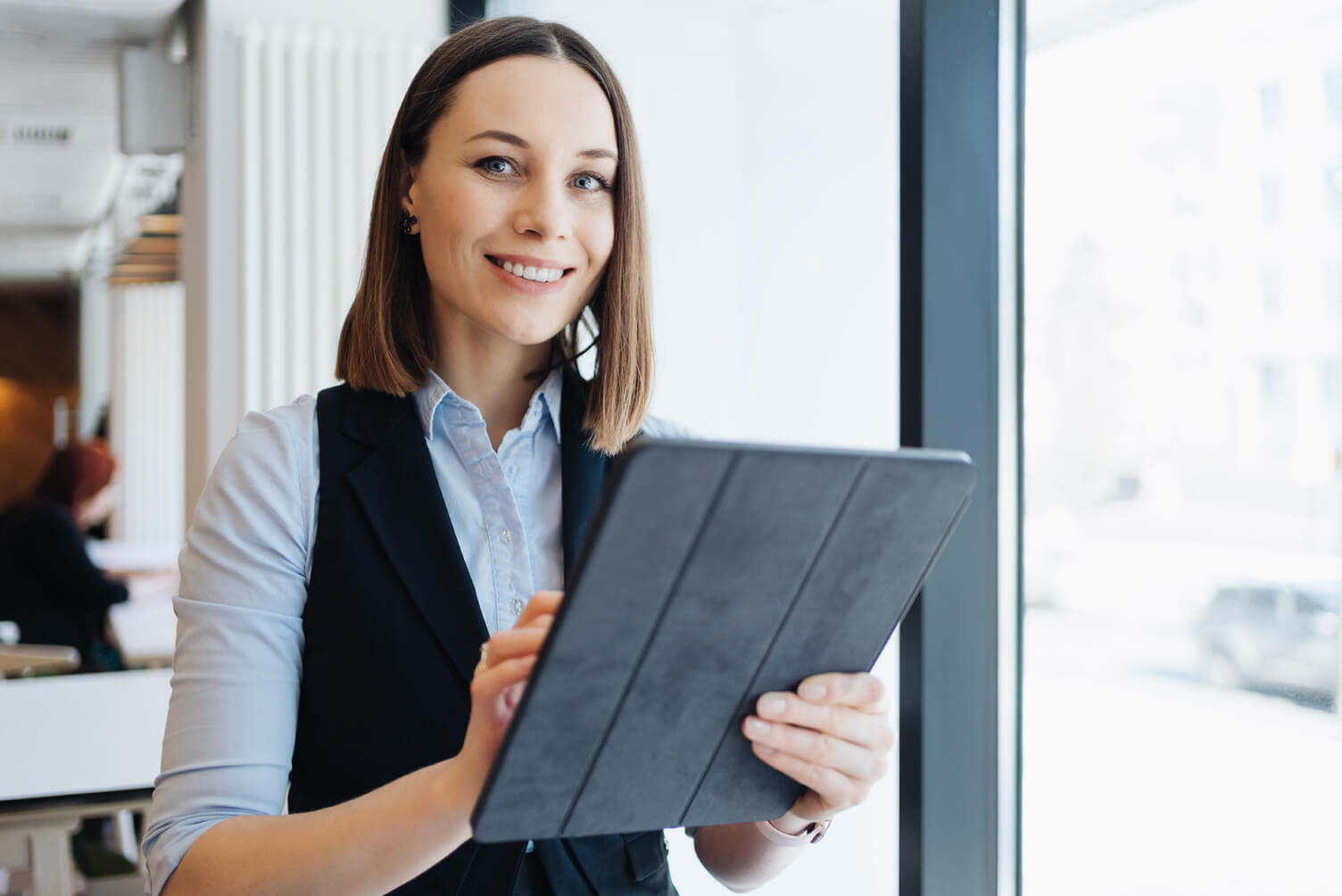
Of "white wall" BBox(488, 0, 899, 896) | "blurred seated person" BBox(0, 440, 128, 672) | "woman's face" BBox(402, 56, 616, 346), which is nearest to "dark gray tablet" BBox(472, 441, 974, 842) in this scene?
"woman's face" BBox(402, 56, 616, 346)

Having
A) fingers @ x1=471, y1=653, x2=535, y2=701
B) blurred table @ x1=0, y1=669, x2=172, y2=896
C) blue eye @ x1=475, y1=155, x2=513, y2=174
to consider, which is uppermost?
blue eye @ x1=475, y1=155, x2=513, y2=174

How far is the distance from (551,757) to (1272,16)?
104 cm

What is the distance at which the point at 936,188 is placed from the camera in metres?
1.21

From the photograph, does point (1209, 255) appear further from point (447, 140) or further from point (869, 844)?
point (869, 844)

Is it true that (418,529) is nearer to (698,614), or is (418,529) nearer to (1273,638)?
(698,614)

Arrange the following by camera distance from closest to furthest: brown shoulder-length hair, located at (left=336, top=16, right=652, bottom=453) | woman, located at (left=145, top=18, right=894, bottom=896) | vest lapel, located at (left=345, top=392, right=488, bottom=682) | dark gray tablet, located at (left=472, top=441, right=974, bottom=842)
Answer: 1. dark gray tablet, located at (left=472, top=441, right=974, bottom=842)
2. woman, located at (left=145, top=18, right=894, bottom=896)
3. vest lapel, located at (left=345, top=392, right=488, bottom=682)
4. brown shoulder-length hair, located at (left=336, top=16, right=652, bottom=453)

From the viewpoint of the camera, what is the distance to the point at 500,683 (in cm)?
65

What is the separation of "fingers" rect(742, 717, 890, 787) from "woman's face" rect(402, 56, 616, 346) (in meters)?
0.45

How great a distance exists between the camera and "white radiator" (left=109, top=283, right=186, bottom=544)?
313 inches

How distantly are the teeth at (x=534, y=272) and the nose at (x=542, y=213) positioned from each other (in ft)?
0.09

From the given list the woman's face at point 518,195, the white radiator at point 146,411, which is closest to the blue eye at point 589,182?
the woman's face at point 518,195

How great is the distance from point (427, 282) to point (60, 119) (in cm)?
396

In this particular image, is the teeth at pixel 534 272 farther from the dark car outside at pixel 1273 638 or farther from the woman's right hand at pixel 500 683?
the dark car outside at pixel 1273 638

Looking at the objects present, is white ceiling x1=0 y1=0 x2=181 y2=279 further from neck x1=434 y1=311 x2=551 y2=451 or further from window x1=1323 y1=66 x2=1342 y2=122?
window x1=1323 y1=66 x2=1342 y2=122
